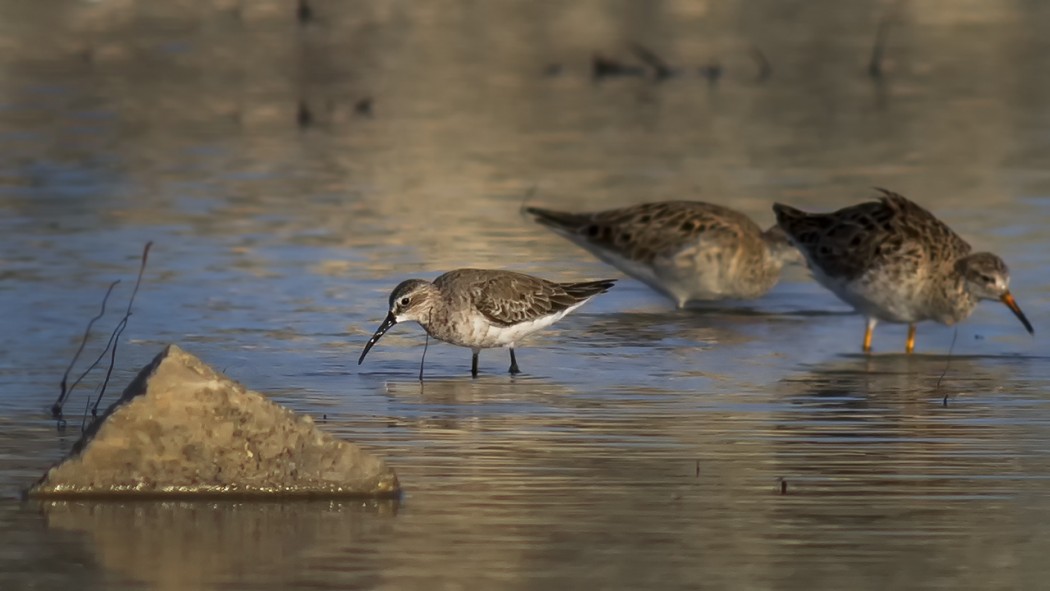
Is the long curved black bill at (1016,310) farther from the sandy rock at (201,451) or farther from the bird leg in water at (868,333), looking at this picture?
the sandy rock at (201,451)

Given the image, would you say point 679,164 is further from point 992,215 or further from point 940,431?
point 940,431

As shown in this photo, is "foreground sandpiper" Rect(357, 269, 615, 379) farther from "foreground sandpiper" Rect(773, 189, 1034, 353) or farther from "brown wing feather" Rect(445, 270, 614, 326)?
"foreground sandpiper" Rect(773, 189, 1034, 353)

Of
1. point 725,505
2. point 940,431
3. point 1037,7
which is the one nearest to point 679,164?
point 940,431

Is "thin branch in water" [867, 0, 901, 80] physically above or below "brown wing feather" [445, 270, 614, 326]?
below

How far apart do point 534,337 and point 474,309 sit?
71.2 inches

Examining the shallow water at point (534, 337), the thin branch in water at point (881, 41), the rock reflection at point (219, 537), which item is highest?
the rock reflection at point (219, 537)

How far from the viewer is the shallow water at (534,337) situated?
9.00 meters

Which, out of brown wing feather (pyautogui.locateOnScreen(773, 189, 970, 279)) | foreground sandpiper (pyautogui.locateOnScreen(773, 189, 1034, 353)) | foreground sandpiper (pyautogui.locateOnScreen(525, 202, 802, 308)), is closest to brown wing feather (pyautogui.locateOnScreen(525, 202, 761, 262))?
foreground sandpiper (pyautogui.locateOnScreen(525, 202, 802, 308))

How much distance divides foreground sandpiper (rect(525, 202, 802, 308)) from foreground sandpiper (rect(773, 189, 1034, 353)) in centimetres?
141

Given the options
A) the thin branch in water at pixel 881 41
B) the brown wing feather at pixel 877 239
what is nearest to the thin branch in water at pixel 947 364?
the brown wing feather at pixel 877 239

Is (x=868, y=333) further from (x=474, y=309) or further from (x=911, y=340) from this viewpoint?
(x=474, y=309)

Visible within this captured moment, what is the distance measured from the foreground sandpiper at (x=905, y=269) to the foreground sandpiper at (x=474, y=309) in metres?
2.47

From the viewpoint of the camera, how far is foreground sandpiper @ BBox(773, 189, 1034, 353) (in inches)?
604

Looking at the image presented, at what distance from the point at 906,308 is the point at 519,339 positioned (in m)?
2.96
